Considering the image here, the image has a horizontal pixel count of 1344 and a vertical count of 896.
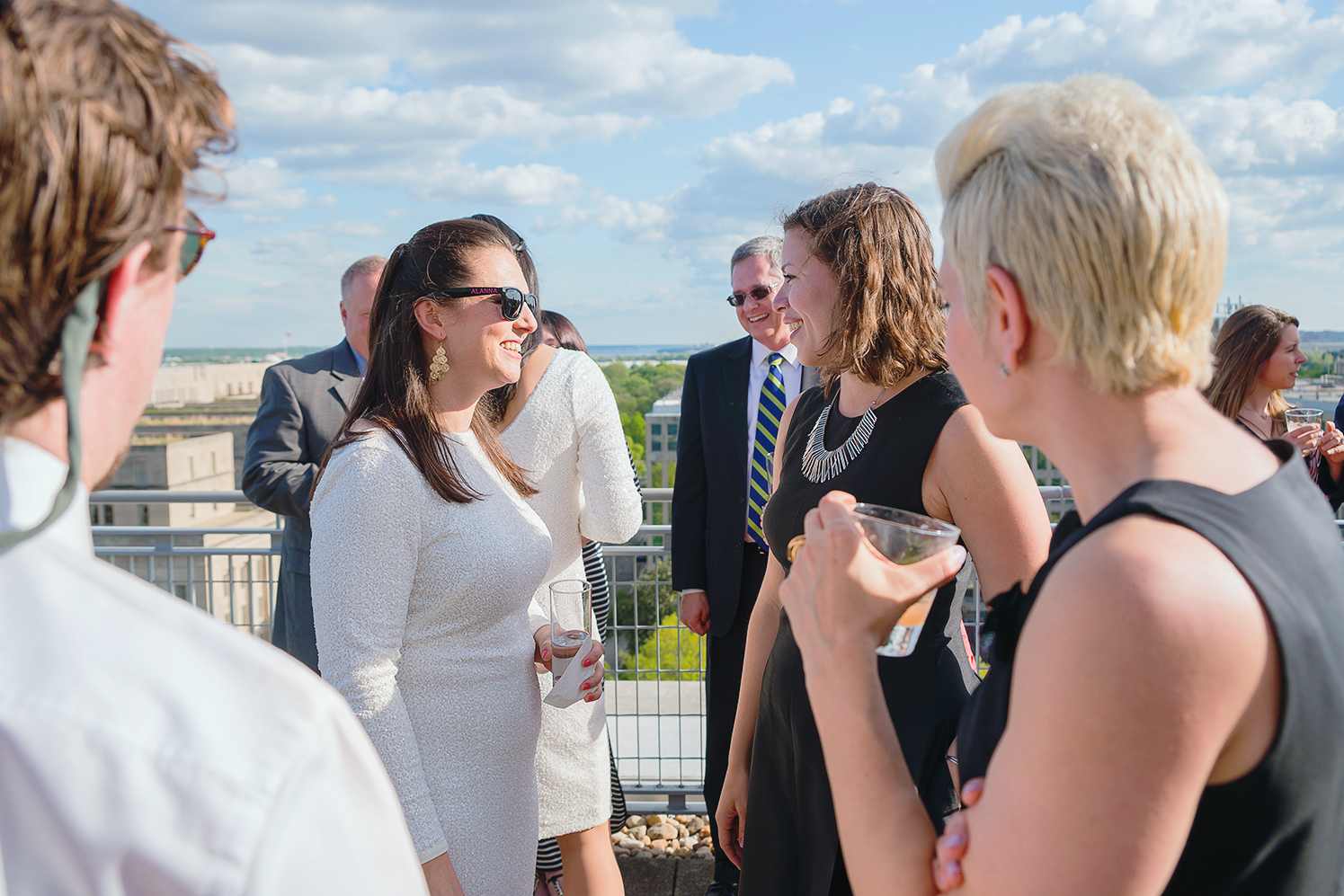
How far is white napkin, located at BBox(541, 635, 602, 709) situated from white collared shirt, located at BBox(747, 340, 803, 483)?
185 centimetres

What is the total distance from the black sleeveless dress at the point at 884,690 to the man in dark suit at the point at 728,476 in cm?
164

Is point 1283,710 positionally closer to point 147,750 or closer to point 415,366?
point 147,750

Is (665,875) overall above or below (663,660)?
below

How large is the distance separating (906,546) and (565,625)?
1.42 m

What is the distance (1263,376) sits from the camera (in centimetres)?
532

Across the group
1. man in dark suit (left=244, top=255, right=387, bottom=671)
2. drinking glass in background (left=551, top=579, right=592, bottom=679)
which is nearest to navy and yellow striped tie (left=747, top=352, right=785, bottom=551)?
drinking glass in background (left=551, top=579, right=592, bottom=679)

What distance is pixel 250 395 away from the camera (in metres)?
96.1

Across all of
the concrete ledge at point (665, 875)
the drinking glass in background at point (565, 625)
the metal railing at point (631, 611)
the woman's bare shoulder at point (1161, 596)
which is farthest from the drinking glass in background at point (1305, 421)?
the woman's bare shoulder at point (1161, 596)

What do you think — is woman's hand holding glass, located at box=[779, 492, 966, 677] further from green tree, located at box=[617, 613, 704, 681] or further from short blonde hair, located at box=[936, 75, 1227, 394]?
green tree, located at box=[617, 613, 704, 681]

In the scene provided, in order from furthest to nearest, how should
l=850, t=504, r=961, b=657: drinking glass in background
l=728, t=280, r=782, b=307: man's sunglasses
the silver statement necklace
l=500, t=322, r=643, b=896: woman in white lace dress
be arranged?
l=728, t=280, r=782, b=307: man's sunglasses → l=500, t=322, r=643, b=896: woman in white lace dress → the silver statement necklace → l=850, t=504, r=961, b=657: drinking glass in background

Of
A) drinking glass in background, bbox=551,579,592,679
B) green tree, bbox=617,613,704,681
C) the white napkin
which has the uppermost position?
drinking glass in background, bbox=551,579,592,679

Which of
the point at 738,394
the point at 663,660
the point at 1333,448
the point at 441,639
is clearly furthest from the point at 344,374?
the point at 1333,448

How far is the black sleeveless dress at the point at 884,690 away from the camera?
1.91m

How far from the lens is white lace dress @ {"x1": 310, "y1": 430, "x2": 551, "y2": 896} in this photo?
1948mm
